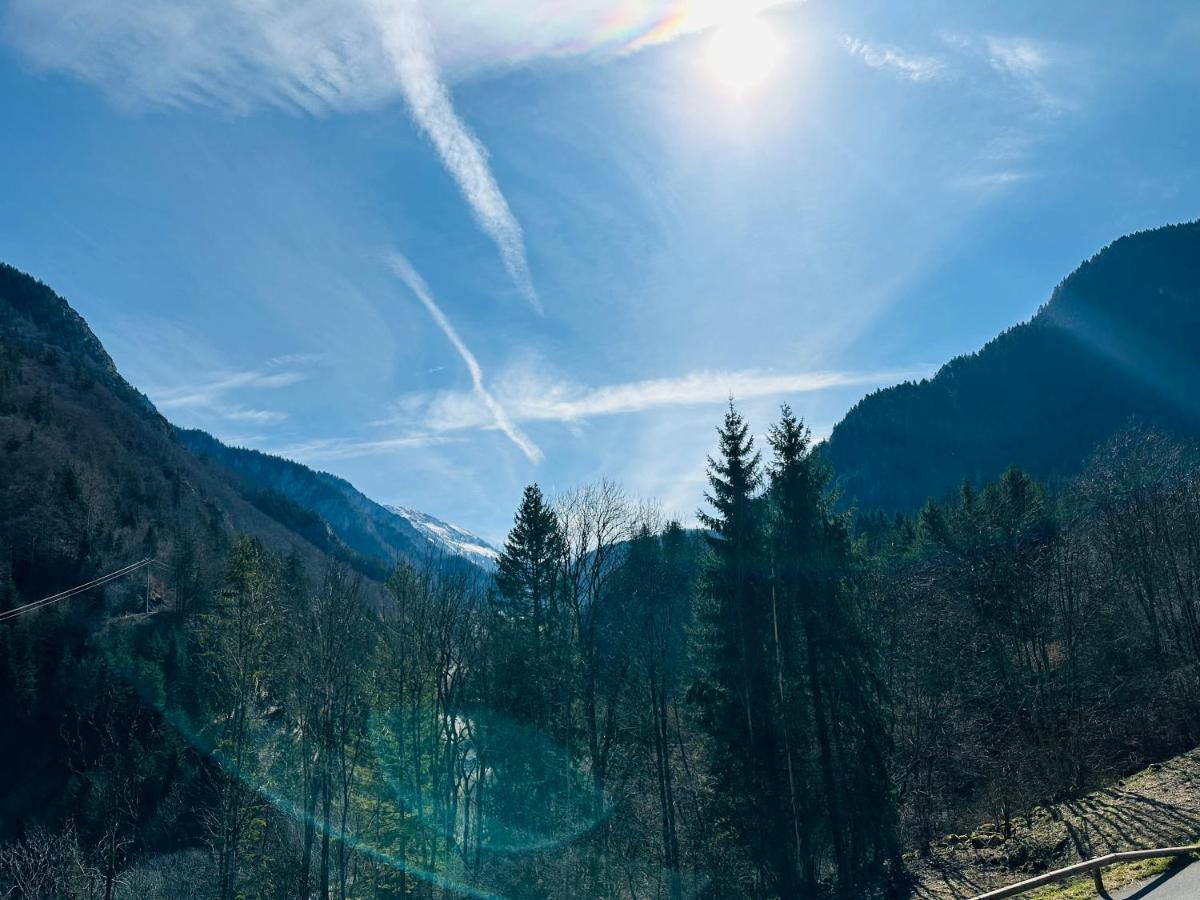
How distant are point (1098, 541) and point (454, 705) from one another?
30.7m

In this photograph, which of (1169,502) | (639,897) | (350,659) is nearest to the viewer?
(639,897)

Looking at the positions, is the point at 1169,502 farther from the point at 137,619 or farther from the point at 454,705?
the point at 137,619

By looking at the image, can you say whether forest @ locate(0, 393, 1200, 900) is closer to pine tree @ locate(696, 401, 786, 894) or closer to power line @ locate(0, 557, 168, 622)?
pine tree @ locate(696, 401, 786, 894)

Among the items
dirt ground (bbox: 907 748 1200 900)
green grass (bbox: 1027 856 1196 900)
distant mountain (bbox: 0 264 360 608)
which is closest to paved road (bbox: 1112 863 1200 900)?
green grass (bbox: 1027 856 1196 900)

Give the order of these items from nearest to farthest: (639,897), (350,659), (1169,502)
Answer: (639,897), (1169,502), (350,659)

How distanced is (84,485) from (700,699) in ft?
286

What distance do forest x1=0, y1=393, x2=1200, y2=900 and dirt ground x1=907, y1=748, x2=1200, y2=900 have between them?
1.13 m

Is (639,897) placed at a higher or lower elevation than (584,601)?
lower

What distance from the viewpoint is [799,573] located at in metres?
24.5

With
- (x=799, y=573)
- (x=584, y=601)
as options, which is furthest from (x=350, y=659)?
(x=799, y=573)

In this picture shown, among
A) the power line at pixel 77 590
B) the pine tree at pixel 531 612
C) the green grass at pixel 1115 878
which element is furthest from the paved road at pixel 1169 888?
the power line at pixel 77 590

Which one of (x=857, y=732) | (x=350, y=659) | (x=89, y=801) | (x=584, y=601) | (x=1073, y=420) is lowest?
(x=89, y=801)

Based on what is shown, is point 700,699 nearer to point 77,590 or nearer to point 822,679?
point 822,679

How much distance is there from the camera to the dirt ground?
53.4ft
